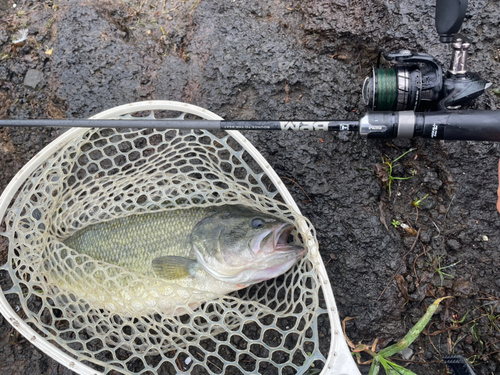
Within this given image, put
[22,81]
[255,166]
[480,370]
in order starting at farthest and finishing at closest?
[22,81]
[255,166]
[480,370]

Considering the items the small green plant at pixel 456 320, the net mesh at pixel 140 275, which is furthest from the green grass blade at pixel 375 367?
the small green plant at pixel 456 320

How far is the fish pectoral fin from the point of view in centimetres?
247

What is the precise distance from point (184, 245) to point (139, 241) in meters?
0.29

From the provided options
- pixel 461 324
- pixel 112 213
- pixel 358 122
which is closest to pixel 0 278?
pixel 112 213

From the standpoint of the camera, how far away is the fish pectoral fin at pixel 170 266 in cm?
247

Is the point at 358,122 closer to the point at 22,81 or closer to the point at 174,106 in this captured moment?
the point at 174,106

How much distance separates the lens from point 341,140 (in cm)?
270

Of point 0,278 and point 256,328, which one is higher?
point 0,278

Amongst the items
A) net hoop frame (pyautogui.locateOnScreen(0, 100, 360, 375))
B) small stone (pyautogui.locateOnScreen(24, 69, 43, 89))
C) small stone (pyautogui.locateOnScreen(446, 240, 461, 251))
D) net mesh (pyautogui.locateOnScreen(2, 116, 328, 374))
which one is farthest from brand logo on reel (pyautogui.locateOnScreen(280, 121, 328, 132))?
small stone (pyautogui.locateOnScreen(24, 69, 43, 89))

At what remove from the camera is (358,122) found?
2084 mm

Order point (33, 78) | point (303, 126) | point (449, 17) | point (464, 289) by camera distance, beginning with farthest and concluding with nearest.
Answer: point (33, 78) < point (464, 289) < point (303, 126) < point (449, 17)

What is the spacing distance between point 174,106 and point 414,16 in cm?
175

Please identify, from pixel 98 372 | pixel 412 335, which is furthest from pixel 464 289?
pixel 98 372

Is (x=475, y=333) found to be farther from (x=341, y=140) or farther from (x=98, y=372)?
(x=98, y=372)
